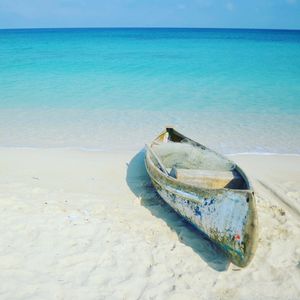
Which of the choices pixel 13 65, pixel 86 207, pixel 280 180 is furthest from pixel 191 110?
pixel 13 65

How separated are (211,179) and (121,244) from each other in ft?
5.99

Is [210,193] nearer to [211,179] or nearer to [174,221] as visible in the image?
[211,179]

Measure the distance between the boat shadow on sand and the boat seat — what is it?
2.19 ft

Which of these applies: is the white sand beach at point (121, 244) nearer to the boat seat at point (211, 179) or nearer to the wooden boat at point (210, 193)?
the wooden boat at point (210, 193)

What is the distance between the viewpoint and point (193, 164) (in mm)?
6465

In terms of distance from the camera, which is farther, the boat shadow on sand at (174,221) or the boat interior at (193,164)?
the boat interior at (193,164)

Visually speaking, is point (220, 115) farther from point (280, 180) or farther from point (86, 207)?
point (86, 207)

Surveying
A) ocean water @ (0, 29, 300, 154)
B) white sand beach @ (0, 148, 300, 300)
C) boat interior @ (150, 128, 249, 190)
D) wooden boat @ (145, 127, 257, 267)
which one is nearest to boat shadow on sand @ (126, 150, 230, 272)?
white sand beach @ (0, 148, 300, 300)

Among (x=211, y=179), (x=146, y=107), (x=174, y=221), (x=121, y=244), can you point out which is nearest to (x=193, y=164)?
(x=211, y=179)

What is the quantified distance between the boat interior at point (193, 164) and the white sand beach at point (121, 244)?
26.5 inches

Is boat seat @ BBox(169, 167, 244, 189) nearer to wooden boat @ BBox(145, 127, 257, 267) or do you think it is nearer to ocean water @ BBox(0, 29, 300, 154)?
wooden boat @ BBox(145, 127, 257, 267)

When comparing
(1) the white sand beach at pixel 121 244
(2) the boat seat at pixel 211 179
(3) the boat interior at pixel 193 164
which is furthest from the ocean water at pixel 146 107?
(2) the boat seat at pixel 211 179

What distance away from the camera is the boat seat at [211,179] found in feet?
18.3

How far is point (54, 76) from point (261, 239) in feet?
59.2
